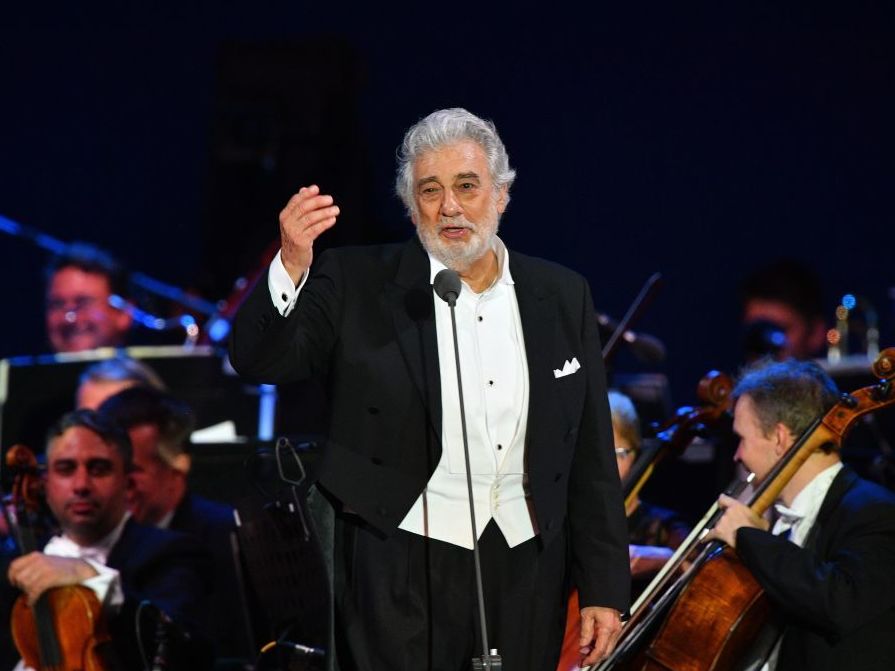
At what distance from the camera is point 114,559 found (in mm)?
4098

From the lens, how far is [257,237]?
7414 mm

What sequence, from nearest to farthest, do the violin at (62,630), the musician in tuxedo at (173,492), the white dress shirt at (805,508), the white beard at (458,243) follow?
1. the white beard at (458,243)
2. the white dress shirt at (805,508)
3. the violin at (62,630)
4. the musician in tuxedo at (173,492)

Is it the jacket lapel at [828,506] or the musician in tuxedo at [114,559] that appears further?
the musician in tuxedo at [114,559]

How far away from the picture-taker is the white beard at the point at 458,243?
9.05 ft

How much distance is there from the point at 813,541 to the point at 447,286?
57.6 inches

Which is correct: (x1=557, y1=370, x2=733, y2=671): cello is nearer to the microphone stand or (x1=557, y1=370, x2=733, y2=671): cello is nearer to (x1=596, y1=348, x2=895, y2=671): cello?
(x1=596, y1=348, x2=895, y2=671): cello

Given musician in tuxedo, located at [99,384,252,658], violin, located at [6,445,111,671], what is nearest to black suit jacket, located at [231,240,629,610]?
violin, located at [6,445,111,671]

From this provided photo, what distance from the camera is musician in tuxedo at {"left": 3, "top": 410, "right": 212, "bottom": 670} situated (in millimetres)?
3801

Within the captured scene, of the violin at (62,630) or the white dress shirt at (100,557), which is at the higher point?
the white dress shirt at (100,557)

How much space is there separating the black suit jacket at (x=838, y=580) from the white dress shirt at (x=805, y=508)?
2 centimetres

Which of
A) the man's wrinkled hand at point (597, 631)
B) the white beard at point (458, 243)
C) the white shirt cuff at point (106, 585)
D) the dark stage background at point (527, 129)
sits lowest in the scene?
the white shirt cuff at point (106, 585)

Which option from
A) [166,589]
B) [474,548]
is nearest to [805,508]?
[474,548]

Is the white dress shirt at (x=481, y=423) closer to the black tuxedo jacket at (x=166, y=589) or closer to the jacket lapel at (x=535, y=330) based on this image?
the jacket lapel at (x=535, y=330)

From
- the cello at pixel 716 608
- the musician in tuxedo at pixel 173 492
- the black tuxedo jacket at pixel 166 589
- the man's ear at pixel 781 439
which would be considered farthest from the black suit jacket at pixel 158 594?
the man's ear at pixel 781 439
